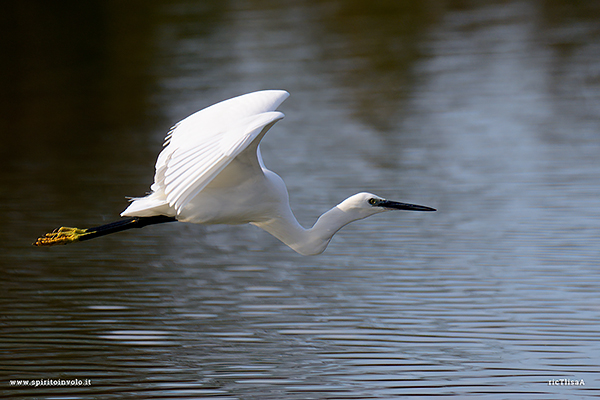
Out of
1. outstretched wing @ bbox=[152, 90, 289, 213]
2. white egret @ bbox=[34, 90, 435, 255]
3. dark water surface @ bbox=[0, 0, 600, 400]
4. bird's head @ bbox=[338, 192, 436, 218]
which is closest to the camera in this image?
outstretched wing @ bbox=[152, 90, 289, 213]

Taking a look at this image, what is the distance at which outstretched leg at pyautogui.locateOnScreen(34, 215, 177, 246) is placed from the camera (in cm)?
666

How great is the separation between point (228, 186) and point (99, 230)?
110 centimetres

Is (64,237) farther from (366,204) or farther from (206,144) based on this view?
(366,204)

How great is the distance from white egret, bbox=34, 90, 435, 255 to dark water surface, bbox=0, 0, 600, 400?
3.20 ft

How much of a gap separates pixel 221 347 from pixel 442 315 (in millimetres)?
1763

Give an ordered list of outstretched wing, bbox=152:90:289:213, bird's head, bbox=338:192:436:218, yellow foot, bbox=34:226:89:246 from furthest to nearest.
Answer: yellow foot, bbox=34:226:89:246 → bird's head, bbox=338:192:436:218 → outstretched wing, bbox=152:90:289:213

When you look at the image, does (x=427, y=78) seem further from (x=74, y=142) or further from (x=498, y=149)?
(x=74, y=142)

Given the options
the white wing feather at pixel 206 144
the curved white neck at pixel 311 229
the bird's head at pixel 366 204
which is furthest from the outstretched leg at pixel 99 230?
the bird's head at pixel 366 204

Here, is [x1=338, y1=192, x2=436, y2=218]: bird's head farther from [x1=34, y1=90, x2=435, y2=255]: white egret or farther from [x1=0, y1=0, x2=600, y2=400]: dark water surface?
[x1=0, y1=0, x2=600, y2=400]: dark water surface

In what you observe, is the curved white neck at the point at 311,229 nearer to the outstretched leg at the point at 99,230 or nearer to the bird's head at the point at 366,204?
the bird's head at the point at 366,204

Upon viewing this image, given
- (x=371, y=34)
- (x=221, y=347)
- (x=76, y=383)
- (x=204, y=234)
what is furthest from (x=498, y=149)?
(x=371, y=34)

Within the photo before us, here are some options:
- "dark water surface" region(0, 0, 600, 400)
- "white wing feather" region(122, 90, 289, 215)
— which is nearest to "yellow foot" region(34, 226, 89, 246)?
"white wing feather" region(122, 90, 289, 215)

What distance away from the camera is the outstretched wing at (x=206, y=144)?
205 inches

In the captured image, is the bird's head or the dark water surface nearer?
the bird's head
